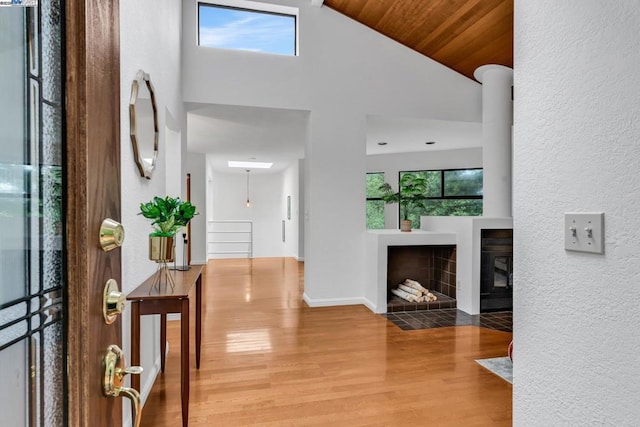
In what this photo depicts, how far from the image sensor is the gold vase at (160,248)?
73.0 inches

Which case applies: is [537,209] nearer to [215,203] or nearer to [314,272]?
[314,272]

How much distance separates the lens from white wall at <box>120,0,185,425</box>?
5.55 feet

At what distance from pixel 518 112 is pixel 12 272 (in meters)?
1.34

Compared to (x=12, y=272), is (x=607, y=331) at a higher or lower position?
lower

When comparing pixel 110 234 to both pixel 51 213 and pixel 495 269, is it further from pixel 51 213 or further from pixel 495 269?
pixel 495 269

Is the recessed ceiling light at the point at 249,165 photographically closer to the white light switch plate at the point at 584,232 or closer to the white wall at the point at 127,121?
the white wall at the point at 127,121

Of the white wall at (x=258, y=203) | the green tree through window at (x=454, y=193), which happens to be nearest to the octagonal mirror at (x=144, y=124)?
the green tree through window at (x=454, y=193)

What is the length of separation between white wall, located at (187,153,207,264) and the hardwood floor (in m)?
3.09

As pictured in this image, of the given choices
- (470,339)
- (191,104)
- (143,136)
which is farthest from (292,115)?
(470,339)

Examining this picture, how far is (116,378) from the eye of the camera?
559mm

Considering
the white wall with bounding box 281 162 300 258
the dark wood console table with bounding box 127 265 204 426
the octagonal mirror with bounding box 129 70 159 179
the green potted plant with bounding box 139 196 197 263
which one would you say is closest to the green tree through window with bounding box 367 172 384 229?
the white wall with bounding box 281 162 300 258

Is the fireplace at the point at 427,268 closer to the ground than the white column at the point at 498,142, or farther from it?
closer to the ground

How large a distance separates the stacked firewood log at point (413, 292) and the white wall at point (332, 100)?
48cm

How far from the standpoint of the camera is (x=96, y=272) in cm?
51
